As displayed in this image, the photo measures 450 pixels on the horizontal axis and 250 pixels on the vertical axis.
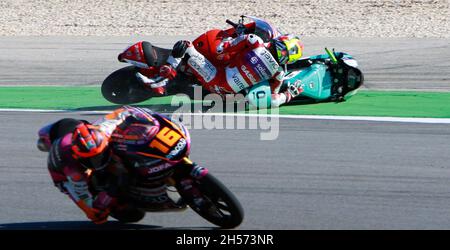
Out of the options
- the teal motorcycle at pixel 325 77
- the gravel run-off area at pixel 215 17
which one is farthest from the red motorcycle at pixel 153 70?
the gravel run-off area at pixel 215 17

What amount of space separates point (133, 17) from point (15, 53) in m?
4.96

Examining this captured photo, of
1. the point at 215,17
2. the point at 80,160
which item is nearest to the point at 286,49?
the point at 80,160

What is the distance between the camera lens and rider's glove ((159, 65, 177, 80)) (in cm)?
1174

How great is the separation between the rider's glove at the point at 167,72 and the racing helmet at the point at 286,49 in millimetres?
1299

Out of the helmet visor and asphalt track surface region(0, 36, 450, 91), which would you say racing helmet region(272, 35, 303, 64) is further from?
asphalt track surface region(0, 36, 450, 91)

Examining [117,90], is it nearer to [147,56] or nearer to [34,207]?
[147,56]

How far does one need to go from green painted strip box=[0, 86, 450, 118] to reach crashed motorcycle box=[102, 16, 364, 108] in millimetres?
200

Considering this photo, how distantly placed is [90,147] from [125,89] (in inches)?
232

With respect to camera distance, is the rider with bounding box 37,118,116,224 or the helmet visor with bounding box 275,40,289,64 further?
the helmet visor with bounding box 275,40,289,64

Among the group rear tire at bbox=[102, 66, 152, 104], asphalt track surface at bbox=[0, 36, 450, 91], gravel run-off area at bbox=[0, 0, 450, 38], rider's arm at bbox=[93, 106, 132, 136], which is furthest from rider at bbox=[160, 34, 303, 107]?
gravel run-off area at bbox=[0, 0, 450, 38]

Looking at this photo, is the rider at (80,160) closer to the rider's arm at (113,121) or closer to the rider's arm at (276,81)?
the rider's arm at (113,121)

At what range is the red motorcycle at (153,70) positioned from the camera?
11773 millimetres

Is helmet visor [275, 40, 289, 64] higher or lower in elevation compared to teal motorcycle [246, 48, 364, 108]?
higher
